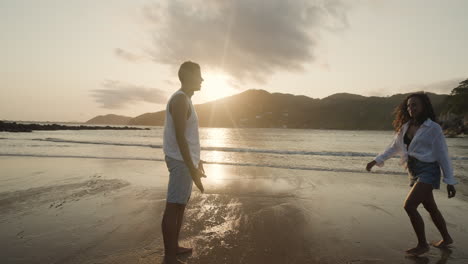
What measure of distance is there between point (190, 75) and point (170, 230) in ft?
6.16

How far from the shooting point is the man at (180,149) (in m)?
2.79

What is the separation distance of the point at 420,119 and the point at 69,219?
590cm

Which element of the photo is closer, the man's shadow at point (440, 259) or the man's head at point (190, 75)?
the man's head at point (190, 75)

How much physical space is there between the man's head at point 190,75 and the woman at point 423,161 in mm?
3012

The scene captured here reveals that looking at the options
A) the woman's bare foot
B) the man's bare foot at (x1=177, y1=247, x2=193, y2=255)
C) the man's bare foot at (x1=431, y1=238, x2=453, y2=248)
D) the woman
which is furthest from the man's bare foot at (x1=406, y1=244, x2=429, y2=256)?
the woman's bare foot

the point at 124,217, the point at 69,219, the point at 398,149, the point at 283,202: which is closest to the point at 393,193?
the point at 283,202

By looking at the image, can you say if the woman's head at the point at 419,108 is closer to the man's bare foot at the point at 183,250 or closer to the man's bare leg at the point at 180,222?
the man's bare leg at the point at 180,222

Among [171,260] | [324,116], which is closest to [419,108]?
[171,260]

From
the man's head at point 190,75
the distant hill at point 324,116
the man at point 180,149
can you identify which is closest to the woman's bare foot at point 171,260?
the man at point 180,149

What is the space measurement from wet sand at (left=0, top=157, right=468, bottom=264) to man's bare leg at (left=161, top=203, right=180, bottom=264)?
178 mm

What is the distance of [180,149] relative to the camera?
2.79 m

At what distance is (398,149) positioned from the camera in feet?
12.6

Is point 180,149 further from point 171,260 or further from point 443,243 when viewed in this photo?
point 443,243

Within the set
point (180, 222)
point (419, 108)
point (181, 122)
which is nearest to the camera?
point (181, 122)
